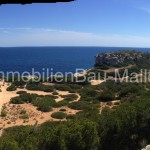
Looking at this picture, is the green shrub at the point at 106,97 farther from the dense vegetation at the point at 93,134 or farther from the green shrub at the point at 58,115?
the dense vegetation at the point at 93,134

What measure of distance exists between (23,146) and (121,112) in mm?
8828

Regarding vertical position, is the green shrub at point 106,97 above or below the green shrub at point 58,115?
above

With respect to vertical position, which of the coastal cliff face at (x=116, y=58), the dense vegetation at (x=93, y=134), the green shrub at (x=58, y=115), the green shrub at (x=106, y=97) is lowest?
the green shrub at (x=58, y=115)

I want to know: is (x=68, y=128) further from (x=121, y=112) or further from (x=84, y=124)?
(x=121, y=112)

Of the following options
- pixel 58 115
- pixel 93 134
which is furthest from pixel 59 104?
pixel 93 134

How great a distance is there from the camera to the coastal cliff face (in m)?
95.1

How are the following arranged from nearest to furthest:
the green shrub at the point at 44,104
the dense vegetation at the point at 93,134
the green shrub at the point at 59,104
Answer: the dense vegetation at the point at 93,134 → the green shrub at the point at 44,104 → the green shrub at the point at 59,104

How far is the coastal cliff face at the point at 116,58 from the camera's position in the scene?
9512 cm

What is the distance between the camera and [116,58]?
313 ft

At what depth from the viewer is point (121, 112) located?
23.4 metres

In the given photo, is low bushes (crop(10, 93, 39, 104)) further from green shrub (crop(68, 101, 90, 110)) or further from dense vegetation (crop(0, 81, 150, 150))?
dense vegetation (crop(0, 81, 150, 150))

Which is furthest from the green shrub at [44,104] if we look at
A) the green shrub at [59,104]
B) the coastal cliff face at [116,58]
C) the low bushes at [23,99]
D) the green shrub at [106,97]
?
the coastal cliff face at [116,58]

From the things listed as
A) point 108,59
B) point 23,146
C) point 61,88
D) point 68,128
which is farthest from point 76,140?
point 108,59

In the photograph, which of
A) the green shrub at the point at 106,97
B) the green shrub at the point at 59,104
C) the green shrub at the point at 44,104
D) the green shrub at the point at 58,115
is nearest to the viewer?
the green shrub at the point at 58,115
